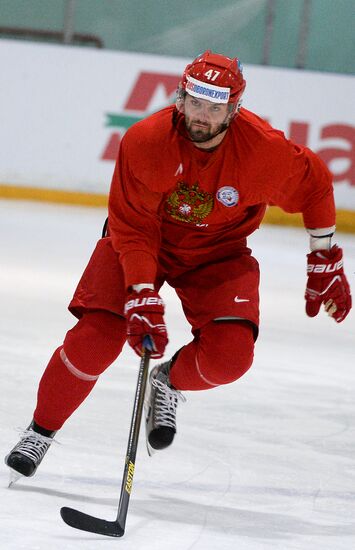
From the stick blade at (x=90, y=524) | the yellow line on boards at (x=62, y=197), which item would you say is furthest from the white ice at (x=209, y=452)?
the yellow line on boards at (x=62, y=197)

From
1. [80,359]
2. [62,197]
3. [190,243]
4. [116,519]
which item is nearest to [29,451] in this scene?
[80,359]

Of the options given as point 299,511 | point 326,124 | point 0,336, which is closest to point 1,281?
point 0,336

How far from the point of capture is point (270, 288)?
5.46m

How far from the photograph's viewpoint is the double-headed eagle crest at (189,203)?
263 cm

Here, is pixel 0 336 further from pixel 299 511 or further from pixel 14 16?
pixel 14 16

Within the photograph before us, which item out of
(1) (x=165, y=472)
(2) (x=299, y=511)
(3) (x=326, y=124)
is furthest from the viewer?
(3) (x=326, y=124)

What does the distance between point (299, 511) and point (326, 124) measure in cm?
567

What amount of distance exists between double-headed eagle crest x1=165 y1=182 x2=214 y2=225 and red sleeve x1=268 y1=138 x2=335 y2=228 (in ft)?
0.52

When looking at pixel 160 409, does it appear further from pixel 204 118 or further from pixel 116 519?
pixel 204 118

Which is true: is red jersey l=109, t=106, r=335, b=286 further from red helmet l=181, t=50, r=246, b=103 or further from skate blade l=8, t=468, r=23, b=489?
skate blade l=8, t=468, r=23, b=489

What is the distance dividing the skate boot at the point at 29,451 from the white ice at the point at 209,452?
0.04m

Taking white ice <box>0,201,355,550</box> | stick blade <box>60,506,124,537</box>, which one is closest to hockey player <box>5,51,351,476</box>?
white ice <box>0,201,355,550</box>

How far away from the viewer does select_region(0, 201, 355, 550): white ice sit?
2307 mm

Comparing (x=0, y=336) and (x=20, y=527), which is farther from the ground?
(x=20, y=527)
